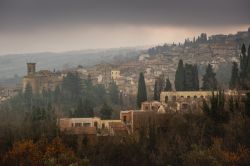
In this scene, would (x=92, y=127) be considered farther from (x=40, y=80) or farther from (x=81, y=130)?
(x=40, y=80)

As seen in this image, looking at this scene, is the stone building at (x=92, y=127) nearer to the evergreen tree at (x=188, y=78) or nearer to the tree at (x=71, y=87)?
the evergreen tree at (x=188, y=78)

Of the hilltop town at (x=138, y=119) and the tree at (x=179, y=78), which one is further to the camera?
the tree at (x=179, y=78)

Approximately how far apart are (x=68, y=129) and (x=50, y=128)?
Answer: 1709mm

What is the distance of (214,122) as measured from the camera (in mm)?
19484

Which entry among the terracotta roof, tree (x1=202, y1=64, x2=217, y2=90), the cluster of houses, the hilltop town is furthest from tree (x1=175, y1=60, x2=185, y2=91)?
the terracotta roof

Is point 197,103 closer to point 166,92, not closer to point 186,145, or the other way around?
point 166,92

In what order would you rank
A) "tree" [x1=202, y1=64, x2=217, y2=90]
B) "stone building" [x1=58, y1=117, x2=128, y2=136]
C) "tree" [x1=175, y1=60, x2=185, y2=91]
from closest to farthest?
"stone building" [x1=58, y1=117, x2=128, y2=136]
"tree" [x1=175, y1=60, x2=185, y2=91]
"tree" [x1=202, y1=64, x2=217, y2=90]

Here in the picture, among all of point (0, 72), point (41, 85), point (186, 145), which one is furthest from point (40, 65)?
point (186, 145)

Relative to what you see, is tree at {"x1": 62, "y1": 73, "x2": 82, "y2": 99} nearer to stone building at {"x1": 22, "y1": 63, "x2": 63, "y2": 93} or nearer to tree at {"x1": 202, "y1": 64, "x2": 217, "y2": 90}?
stone building at {"x1": 22, "y1": 63, "x2": 63, "y2": 93}

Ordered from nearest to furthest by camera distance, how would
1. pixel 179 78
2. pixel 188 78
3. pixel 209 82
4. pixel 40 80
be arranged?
pixel 179 78 → pixel 188 78 → pixel 209 82 → pixel 40 80

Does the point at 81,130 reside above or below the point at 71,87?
below

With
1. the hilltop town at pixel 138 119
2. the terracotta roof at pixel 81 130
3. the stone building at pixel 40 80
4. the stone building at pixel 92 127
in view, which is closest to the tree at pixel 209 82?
the hilltop town at pixel 138 119

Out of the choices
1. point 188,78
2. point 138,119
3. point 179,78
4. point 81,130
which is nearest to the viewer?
point 81,130

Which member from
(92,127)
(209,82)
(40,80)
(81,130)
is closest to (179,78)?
(209,82)
